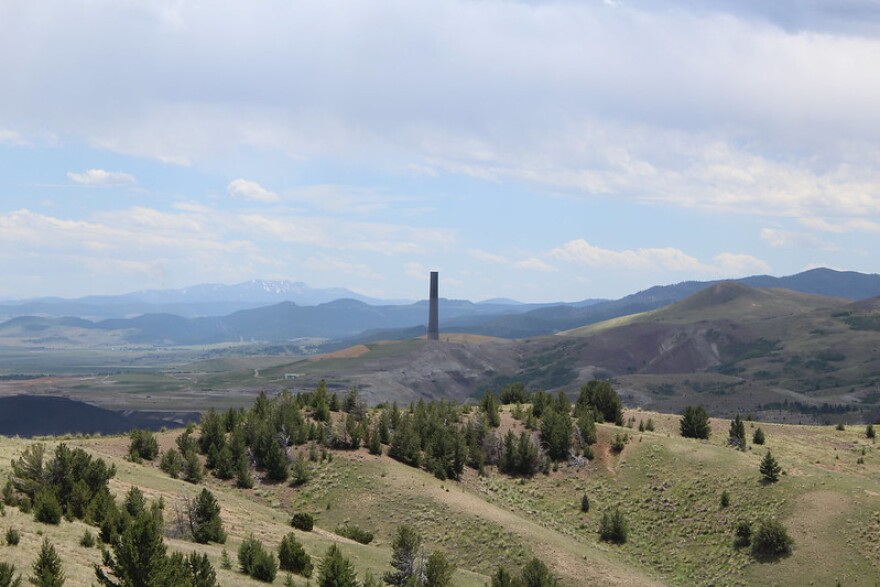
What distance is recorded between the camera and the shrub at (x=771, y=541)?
207 ft

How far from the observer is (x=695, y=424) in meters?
92.9

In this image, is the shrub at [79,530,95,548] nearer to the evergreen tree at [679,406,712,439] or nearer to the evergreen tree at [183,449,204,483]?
the evergreen tree at [183,449,204,483]

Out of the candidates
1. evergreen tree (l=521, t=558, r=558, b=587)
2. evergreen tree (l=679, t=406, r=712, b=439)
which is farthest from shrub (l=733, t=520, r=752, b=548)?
evergreen tree (l=679, t=406, r=712, b=439)

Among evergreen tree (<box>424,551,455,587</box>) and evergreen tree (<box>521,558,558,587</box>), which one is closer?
evergreen tree (<box>424,551,455,587</box>)

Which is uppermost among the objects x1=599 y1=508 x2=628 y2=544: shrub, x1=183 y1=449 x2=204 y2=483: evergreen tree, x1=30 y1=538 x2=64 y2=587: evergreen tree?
x1=30 y1=538 x2=64 y2=587: evergreen tree

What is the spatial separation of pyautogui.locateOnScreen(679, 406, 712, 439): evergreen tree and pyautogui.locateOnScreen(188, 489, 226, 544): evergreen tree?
6125 cm

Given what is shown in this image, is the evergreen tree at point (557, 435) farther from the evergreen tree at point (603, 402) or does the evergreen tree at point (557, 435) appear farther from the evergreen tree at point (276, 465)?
the evergreen tree at point (276, 465)

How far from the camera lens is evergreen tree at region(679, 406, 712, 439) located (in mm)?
92688

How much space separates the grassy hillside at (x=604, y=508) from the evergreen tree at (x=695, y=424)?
332 centimetres

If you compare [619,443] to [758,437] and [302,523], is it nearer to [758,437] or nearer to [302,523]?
[758,437]

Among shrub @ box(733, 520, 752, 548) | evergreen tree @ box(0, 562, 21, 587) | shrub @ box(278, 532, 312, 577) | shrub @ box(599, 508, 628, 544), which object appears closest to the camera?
evergreen tree @ box(0, 562, 21, 587)

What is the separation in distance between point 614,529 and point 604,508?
5.58m

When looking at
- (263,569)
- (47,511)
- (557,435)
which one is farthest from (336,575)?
(557,435)

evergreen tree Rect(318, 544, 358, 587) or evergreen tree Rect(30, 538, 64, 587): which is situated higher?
evergreen tree Rect(30, 538, 64, 587)
